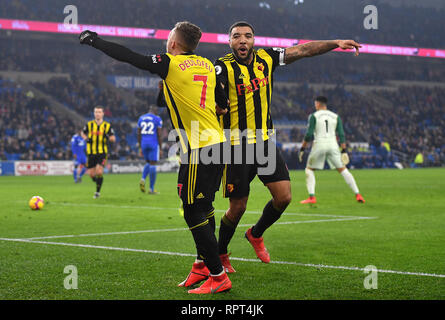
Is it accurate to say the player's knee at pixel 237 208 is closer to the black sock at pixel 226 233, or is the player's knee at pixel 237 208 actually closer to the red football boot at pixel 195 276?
the black sock at pixel 226 233

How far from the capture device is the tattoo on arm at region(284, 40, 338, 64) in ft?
17.7

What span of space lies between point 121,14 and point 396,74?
25801 mm

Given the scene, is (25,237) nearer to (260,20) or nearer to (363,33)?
(260,20)

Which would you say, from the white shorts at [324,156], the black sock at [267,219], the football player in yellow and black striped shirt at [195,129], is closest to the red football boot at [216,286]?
the football player in yellow and black striped shirt at [195,129]

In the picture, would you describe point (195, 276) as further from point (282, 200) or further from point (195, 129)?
point (282, 200)

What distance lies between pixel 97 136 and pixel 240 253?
9.44 meters

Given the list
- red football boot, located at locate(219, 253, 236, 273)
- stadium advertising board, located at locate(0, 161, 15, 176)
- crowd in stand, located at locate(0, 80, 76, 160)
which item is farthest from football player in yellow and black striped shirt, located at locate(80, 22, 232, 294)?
crowd in stand, located at locate(0, 80, 76, 160)

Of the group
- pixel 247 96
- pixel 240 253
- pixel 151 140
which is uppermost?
pixel 247 96

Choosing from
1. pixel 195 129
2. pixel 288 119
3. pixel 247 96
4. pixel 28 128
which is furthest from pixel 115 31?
pixel 195 129

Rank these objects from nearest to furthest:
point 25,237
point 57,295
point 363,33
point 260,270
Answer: point 57,295
point 260,270
point 25,237
point 363,33

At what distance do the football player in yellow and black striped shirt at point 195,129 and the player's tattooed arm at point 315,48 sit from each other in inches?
45.1

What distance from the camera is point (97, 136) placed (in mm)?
15148

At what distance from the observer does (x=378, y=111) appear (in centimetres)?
4916

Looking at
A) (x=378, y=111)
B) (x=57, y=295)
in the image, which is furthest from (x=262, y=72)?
(x=378, y=111)
